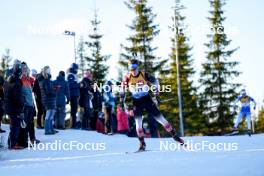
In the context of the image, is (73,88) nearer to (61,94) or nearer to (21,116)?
(61,94)

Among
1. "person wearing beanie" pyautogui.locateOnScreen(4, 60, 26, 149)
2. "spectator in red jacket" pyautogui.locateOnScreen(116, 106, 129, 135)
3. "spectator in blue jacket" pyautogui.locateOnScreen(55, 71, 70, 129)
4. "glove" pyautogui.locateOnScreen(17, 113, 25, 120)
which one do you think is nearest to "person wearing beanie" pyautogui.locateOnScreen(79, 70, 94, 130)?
"spectator in blue jacket" pyautogui.locateOnScreen(55, 71, 70, 129)

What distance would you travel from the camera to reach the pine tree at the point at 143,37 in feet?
123

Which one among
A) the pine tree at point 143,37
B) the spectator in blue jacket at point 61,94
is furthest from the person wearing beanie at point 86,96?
the pine tree at point 143,37

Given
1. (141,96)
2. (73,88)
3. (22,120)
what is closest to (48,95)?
(73,88)

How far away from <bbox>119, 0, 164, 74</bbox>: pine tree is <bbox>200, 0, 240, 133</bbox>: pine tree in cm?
529

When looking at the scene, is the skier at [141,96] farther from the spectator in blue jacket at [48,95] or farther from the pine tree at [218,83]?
the pine tree at [218,83]

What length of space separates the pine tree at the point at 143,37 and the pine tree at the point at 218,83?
17.4 feet

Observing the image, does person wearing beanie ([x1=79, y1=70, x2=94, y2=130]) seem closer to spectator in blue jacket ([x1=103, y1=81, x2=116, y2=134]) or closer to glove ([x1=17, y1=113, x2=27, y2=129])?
spectator in blue jacket ([x1=103, y1=81, x2=116, y2=134])

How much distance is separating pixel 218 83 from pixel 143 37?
25.4 feet

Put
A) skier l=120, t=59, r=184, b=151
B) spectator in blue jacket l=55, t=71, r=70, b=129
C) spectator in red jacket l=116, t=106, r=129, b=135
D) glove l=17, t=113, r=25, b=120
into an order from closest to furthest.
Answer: glove l=17, t=113, r=25, b=120, skier l=120, t=59, r=184, b=151, spectator in blue jacket l=55, t=71, r=70, b=129, spectator in red jacket l=116, t=106, r=129, b=135

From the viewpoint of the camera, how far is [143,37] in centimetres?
3841

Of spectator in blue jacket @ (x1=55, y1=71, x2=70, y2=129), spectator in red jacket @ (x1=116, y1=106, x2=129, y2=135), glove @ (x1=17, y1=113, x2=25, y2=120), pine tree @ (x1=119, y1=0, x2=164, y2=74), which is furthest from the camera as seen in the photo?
pine tree @ (x1=119, y1=0, x2=164, y2=74)

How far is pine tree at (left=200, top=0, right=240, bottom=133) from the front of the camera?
38350mm

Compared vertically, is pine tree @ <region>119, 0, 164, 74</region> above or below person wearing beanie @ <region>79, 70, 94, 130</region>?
above
